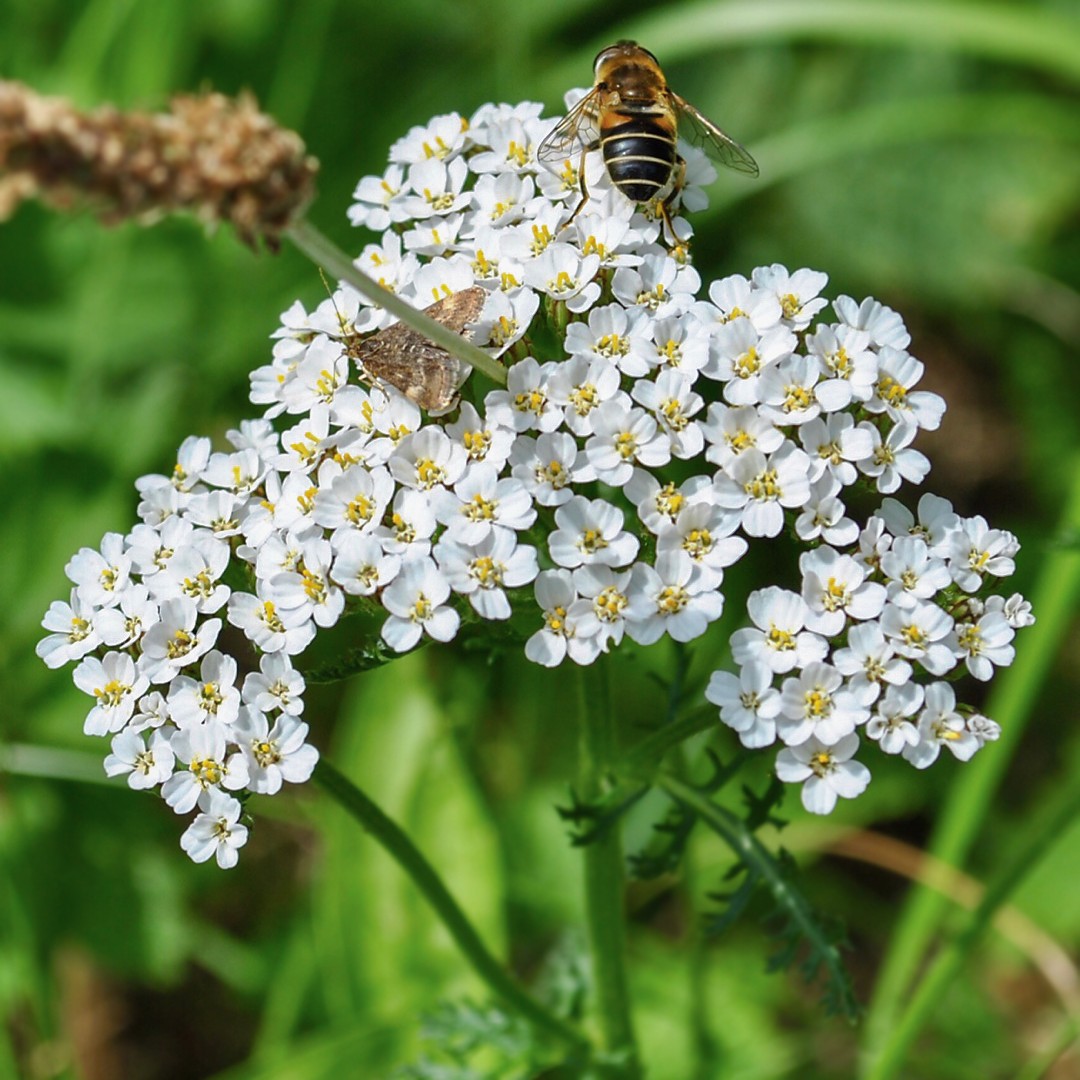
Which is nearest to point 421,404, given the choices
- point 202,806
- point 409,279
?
point 409,279

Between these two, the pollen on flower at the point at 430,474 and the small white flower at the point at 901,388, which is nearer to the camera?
the pollen on flower at the point at 430,474

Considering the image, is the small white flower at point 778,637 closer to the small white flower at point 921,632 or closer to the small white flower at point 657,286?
the small white flower at point 921,632

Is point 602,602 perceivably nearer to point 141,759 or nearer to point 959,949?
point 141,759

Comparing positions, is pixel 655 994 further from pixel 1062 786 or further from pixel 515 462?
pixel 515 462

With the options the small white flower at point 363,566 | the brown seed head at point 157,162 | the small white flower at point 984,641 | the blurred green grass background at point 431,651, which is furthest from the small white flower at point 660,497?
the blurred green grass background at point 431,651

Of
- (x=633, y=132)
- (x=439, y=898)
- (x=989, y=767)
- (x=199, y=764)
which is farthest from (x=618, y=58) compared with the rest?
(x=989, y=767)

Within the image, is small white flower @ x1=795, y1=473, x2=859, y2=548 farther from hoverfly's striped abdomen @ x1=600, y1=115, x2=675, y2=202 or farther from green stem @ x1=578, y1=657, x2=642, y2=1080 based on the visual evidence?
hoverfly's striped abdomen @ x1=600, y1=115, x2=675, y2=202
